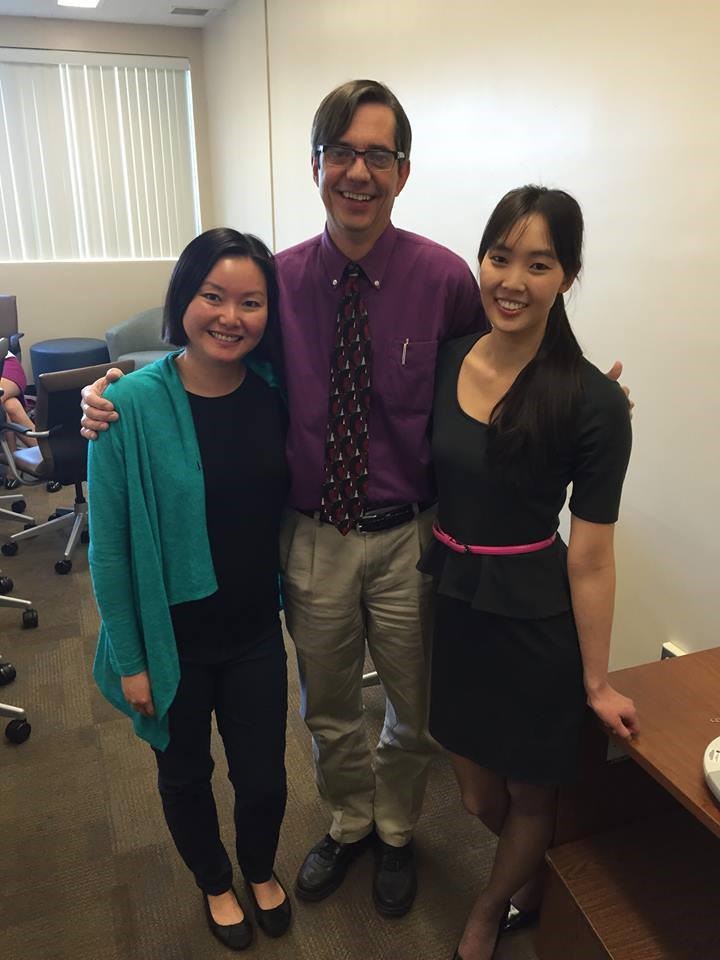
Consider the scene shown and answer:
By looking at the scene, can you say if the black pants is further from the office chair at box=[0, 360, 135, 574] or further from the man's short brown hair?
the office chair at box=[0, 360, 135, 574]

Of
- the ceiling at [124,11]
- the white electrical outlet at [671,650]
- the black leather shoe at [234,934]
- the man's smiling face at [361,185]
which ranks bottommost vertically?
the black leather shoe at [234,934]

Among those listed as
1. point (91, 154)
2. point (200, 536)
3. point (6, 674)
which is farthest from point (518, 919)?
point (91, 154)

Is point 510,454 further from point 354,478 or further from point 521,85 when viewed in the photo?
point 521,85

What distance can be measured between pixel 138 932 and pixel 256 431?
1.21 meters

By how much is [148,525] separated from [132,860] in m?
1.09

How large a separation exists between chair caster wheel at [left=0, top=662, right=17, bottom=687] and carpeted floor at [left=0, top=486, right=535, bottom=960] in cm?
4

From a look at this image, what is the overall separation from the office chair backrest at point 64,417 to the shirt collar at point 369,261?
169 cm

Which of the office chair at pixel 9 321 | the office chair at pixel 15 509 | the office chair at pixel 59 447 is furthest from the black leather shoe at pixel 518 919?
the office chair at pixel 9 321

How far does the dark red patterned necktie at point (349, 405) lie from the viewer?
4.63ft

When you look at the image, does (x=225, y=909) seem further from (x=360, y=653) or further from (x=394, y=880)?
(x=360, y=653)

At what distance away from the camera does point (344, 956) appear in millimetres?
1605

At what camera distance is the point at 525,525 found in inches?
49.2

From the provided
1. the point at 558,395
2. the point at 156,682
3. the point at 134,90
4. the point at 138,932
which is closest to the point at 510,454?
the point at 558,395

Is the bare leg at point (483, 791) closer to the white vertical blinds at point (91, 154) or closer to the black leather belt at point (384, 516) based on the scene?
the black leather belt at point (384, 516)
